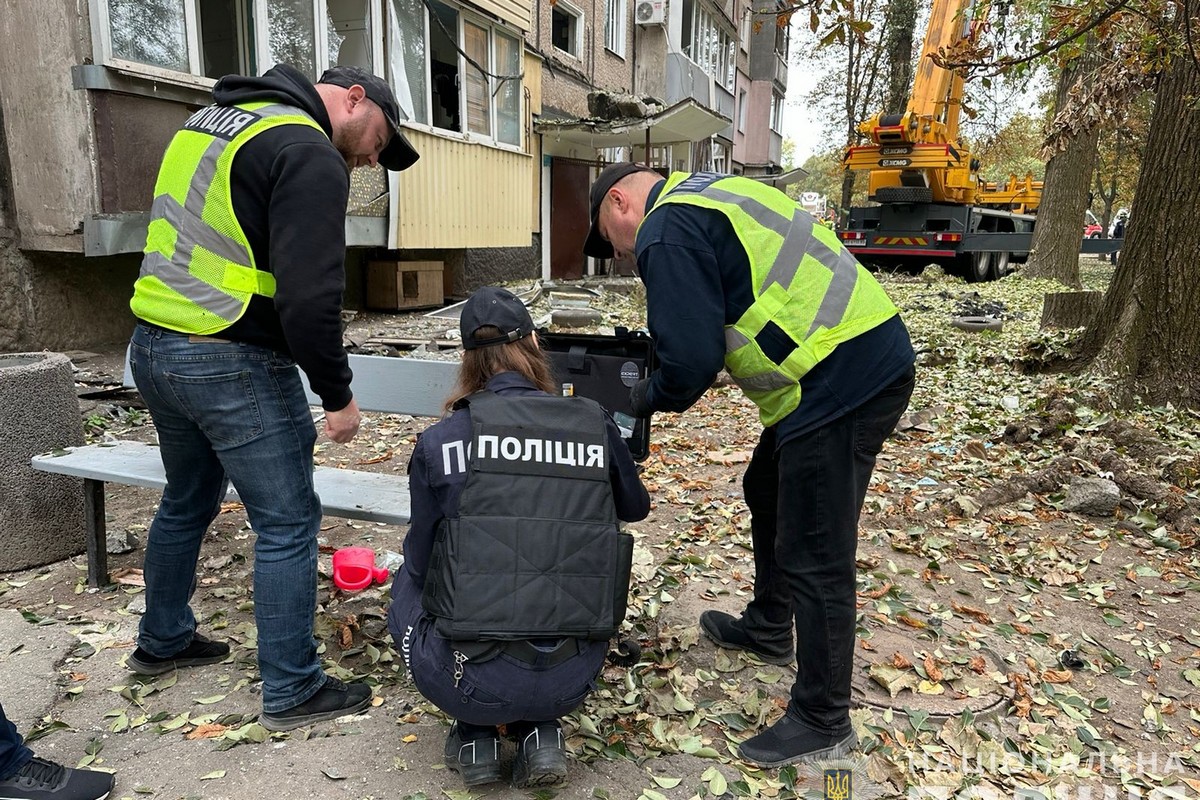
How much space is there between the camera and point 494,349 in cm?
225

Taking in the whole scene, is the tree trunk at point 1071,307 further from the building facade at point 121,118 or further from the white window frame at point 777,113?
the white window frame at point 777,113

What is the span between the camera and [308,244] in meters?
2.11

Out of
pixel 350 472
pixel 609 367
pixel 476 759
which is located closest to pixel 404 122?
pixel 350 472

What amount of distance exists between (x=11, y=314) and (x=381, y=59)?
15.6 ft

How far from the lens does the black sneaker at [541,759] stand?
83.7 inches

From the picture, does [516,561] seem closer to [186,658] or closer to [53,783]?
[53,783]

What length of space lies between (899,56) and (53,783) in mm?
26433

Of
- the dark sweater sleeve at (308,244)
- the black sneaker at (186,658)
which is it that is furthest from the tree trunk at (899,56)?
the black sneaker at (186,658)

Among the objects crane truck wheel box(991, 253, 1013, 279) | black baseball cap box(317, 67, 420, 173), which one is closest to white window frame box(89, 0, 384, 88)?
black baseball cap box(317, 67, 420, 173)

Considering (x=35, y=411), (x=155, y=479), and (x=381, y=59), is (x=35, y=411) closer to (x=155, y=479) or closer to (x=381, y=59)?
(x=155, y=479)

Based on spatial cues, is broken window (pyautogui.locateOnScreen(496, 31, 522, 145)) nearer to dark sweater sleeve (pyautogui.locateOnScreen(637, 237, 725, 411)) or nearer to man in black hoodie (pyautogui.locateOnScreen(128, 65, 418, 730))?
man in black hoodie (pyautogui.locateOnScreen(128, 65, 418, 730))

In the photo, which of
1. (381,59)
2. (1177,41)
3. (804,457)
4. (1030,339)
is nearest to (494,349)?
(804,457)

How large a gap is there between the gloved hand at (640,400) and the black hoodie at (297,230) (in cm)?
86

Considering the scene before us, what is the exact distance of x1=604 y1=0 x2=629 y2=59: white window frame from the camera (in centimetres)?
1795
